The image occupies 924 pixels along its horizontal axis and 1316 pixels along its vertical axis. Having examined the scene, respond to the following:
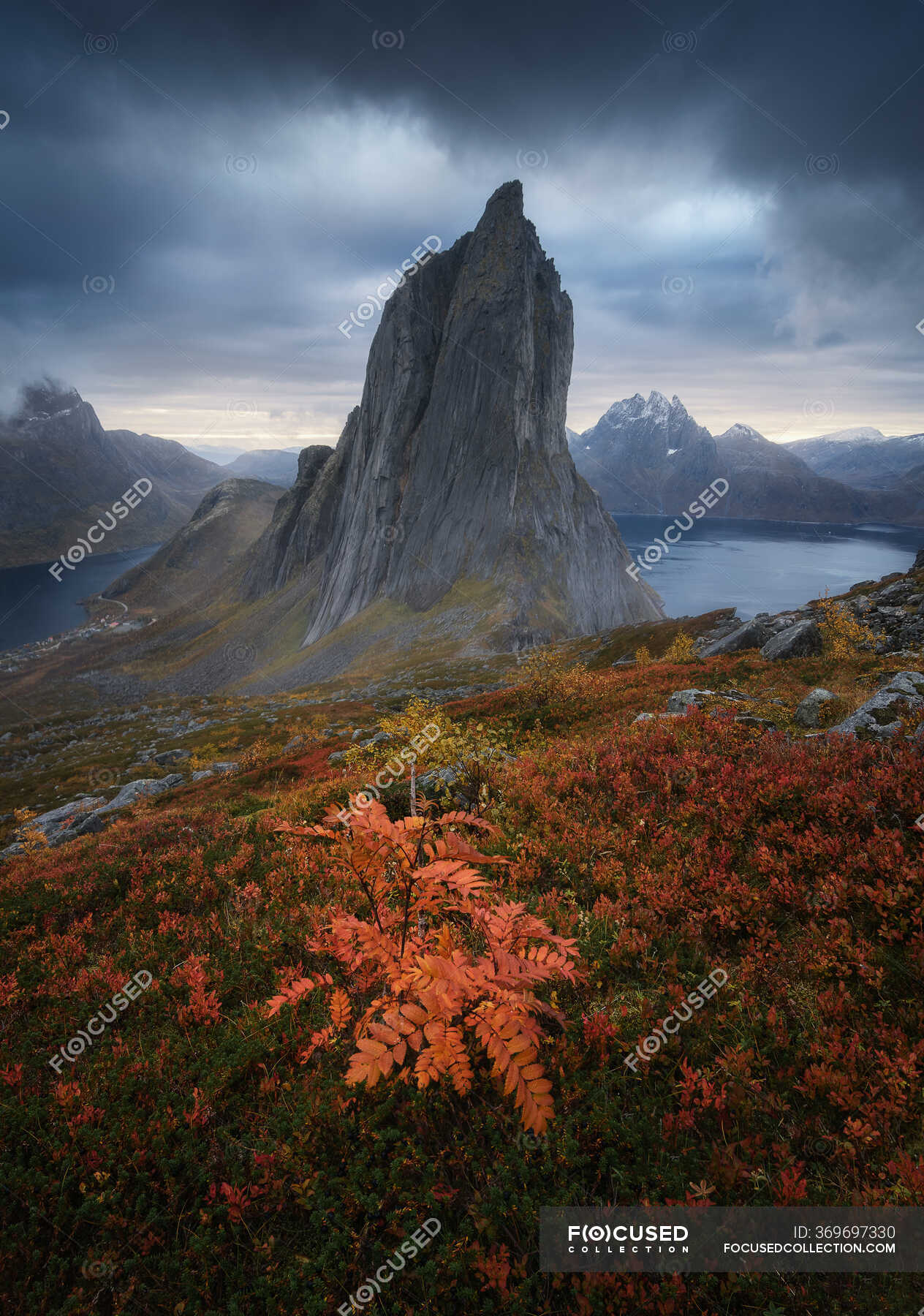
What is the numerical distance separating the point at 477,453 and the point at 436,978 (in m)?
86.1

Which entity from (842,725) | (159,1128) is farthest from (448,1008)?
(842,725)

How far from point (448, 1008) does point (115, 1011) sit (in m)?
4.43

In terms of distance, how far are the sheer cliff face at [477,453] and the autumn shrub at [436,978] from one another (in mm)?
64256

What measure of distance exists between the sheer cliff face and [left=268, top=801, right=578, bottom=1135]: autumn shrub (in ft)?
211

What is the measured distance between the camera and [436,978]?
11.9 ft

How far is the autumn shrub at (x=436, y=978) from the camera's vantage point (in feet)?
10.5

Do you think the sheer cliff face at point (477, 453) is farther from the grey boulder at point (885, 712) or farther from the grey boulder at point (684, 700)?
the grey boulder at point (885, 712)

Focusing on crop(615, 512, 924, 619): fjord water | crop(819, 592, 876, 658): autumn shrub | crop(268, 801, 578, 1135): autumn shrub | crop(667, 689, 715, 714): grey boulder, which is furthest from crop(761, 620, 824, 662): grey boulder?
crop(615, 512, 924, 619): fjord water

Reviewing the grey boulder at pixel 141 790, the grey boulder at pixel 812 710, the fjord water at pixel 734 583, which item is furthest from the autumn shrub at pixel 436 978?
the fjord water at pixel 734 583

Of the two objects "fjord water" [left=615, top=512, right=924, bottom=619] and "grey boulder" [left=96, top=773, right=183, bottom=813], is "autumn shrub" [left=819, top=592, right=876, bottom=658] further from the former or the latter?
"fjord water" [left=615, top=512, right=924, bottom=619]

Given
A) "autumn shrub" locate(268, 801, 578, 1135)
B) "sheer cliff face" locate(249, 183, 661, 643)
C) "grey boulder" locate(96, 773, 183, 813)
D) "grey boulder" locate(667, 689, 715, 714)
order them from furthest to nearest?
"sheer cliff face" locate(249, 183, 661, 643), "grey boulder" locate(96, 773, 183, 813), "grey boulder" locate(667, 689, 715, 714), "autumn shrub" locate(268, 801, 578, 1135)

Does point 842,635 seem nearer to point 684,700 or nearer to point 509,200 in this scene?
point 684,700

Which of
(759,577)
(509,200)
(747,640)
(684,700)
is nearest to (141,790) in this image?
(684,700)

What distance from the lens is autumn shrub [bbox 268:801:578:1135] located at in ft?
10.5
